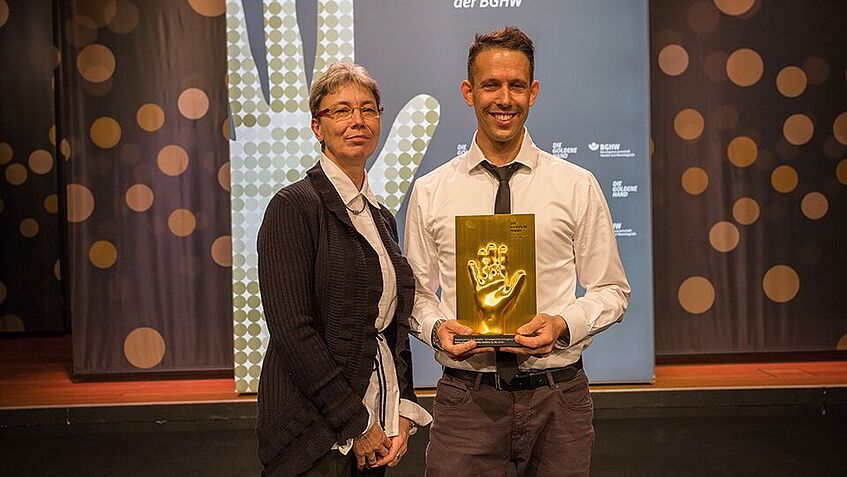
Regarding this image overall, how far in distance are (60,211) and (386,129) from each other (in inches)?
151

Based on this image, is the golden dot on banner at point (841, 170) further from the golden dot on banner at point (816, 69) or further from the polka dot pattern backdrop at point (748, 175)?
the golden dot on banner at point (816, 69)

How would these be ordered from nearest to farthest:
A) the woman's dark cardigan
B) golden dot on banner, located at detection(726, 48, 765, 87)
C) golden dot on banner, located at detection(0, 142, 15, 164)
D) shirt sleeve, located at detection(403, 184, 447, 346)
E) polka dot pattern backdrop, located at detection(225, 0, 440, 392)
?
the woman's dark cardigan
shirt sleeve, located at detection(403, 184, 447, 346)
polka dot pattern backdrop, located at detection(225, 0, 440, 392)
golden dot on banner, located at detection(726, 48, 765, 87)
golden dot on banner, located at detection(0, 142, 15, 164)

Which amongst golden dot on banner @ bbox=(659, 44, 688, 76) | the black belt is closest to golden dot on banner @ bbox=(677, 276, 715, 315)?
golden dot on banner @ bbox=(659, 44, 688, 76)

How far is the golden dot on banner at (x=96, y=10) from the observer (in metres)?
4.90

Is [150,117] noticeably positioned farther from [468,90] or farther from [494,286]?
[494,286]

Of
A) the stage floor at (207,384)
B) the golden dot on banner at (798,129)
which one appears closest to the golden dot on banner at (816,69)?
the golden dot on banner at (798,129)

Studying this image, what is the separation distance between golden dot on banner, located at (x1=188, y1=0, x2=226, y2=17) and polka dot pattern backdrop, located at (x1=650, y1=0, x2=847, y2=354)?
2690 millimetres

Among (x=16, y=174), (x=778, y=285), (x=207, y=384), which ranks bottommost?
(x=207, y=384)

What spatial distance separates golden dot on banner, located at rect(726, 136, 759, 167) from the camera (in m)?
5.15

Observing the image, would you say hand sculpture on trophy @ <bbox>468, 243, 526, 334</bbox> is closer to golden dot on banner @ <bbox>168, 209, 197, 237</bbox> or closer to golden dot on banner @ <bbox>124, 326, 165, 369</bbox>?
golden dot on banner @ <bbox>168, 209, 197, 237</bbox>

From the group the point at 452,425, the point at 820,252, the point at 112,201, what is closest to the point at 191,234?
the point at 112,201

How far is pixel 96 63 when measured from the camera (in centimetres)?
493

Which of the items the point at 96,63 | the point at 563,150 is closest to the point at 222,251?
the point at 96,63

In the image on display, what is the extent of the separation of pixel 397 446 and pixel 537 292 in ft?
1.49
